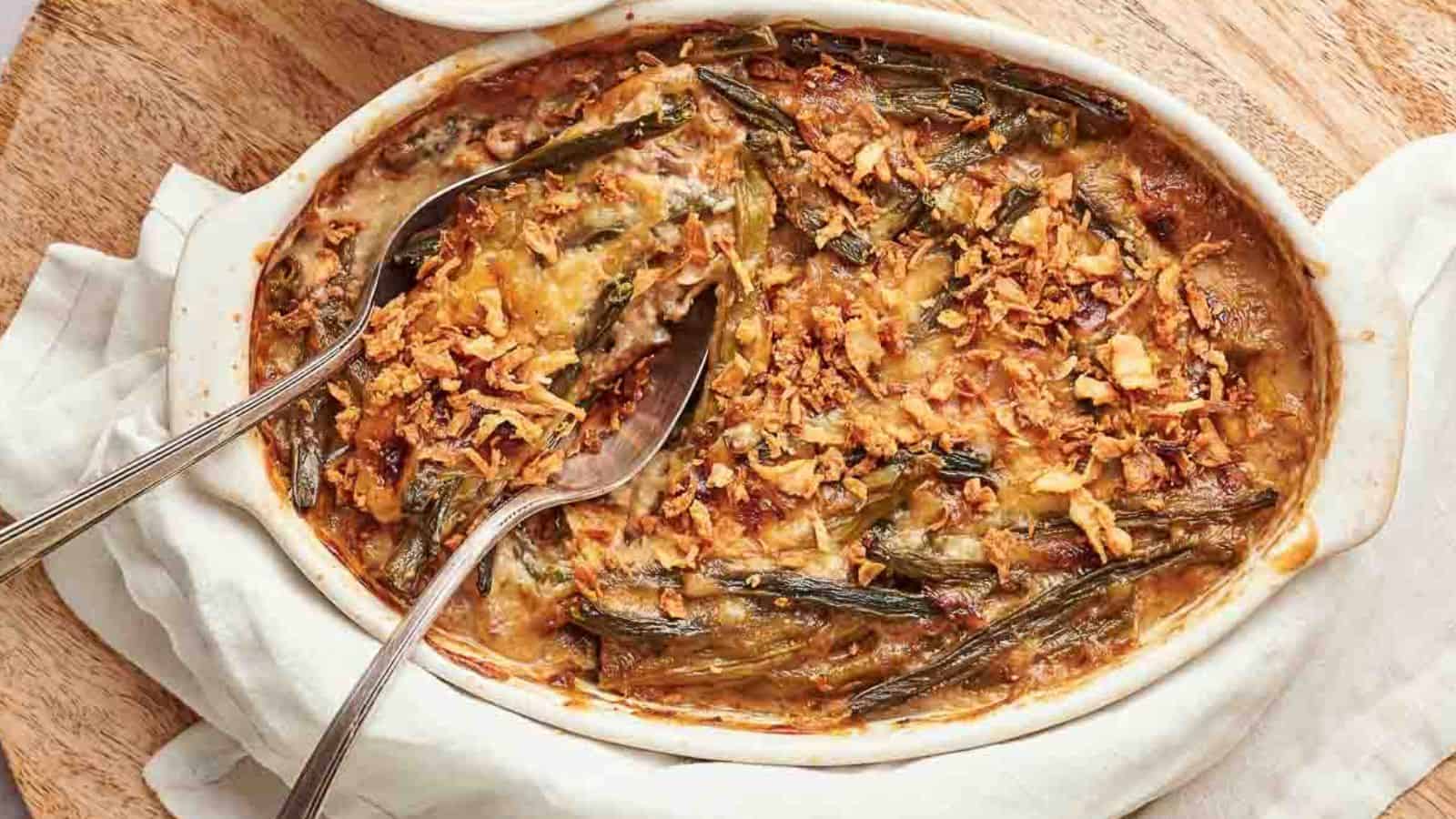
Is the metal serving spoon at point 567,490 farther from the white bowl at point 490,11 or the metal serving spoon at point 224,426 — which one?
the white bowl at point 490,11

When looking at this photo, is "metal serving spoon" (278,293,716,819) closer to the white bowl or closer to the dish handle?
the white bowl

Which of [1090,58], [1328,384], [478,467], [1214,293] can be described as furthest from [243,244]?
[1328,384]

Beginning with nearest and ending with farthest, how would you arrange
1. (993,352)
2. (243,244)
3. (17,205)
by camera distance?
1. (243,244)
2. (993,352)
3. (17,205)

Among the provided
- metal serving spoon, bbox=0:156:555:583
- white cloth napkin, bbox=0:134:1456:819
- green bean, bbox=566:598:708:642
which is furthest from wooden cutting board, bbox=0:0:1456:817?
green bean, bbox=566:598:708:642

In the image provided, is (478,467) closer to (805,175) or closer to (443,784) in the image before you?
(443,784)

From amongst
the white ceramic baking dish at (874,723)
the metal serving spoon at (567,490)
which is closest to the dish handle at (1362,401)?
the white ceramic baking dish at (874,723)

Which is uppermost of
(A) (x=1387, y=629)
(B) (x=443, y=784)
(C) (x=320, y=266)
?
(C) (x=320, y=266)

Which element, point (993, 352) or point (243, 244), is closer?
point (243, 244)
